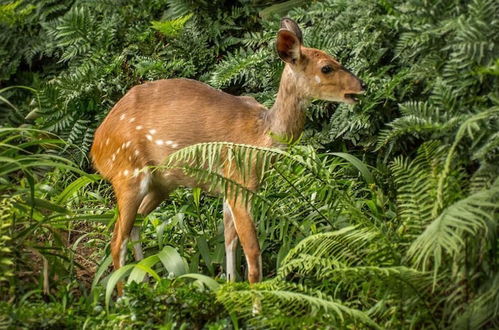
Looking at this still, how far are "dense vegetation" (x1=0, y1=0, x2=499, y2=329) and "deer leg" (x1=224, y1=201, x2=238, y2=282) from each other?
0.47 feet

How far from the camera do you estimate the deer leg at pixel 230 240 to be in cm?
666

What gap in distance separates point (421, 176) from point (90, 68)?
444 centimetres

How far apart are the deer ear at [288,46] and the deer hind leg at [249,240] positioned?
1.00 m

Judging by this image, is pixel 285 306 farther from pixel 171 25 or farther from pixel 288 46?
pixel 171 25

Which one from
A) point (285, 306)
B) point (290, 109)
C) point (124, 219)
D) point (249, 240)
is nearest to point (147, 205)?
point (124, 219)

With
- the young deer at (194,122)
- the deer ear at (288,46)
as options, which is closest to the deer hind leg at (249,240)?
the young deer at (194,122)

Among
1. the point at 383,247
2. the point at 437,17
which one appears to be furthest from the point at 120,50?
the point at 383,247

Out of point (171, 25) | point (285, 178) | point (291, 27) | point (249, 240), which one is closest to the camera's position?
point (285, 178)

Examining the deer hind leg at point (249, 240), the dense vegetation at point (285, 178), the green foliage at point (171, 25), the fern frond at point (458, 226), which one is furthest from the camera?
the green foliage at point (171, 25)

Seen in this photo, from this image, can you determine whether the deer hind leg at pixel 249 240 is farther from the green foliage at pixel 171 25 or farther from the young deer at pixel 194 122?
the green foliage at pixel 171 25

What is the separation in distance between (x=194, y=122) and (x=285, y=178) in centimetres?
129

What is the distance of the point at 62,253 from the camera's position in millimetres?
6590

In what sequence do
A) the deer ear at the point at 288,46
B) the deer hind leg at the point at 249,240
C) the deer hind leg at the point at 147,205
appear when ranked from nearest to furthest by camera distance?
1. the deer hind leg at the point at 249,240
2. the deer ear at the point at 288,46
3. the deer hind leg at the point at 147,205

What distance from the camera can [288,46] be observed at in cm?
659
